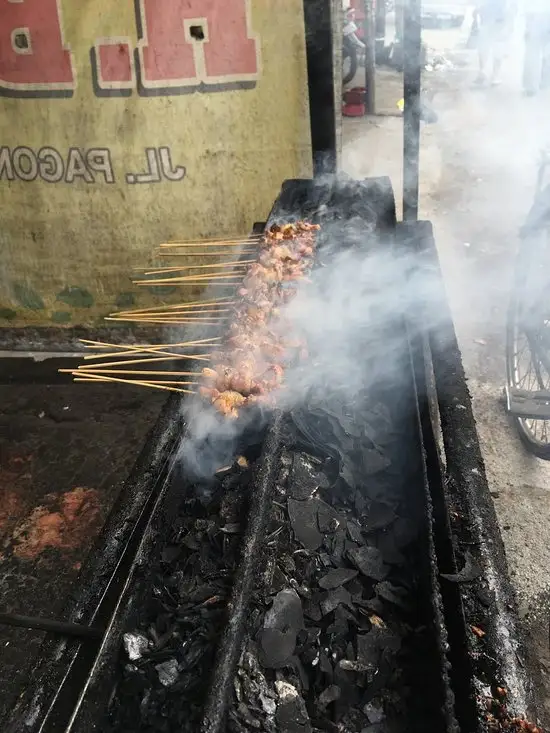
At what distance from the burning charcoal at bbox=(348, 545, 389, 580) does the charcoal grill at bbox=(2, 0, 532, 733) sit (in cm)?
15

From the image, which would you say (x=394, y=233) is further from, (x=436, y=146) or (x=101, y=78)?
(x=436, y=146)

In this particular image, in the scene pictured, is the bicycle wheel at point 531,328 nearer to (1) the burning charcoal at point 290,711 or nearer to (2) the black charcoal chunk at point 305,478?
(2) the black charcoal chunk at point 305,478

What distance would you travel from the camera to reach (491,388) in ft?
20.3

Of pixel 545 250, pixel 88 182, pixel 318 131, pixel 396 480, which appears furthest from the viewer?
pixel 88 182

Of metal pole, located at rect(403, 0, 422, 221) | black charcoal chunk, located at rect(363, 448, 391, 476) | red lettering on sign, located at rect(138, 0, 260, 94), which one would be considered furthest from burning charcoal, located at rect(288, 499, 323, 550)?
red lettering on sign, located at rect(138, 0, 260, 94)

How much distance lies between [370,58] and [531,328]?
10909 mm

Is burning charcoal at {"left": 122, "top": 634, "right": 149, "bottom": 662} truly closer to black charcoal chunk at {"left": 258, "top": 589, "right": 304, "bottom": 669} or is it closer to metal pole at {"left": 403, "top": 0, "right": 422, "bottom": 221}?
black charcoal chunk at {"left": 258, "top": 589, "right": 304, "bottom": 669}

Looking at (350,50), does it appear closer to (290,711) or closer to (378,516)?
(378,516)

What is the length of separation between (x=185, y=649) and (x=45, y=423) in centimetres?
464

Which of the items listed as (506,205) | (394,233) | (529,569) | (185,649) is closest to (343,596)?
(185,649)

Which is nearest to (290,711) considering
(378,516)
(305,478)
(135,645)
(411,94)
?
(135,645)

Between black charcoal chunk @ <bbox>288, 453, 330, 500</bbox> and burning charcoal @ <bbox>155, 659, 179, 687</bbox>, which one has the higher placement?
black charcoal chunk @ <bbox>288, 453, 330, 500</bbox>

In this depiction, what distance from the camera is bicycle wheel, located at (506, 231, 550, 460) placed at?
5324 mm

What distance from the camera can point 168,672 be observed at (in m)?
2.08
